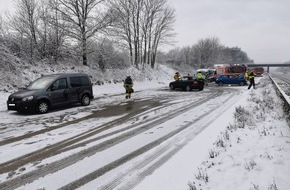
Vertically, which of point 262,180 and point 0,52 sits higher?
point 0,52

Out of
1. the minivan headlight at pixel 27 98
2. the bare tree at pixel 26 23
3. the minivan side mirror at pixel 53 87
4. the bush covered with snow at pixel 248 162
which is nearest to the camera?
the bush covered with snow at pixel 248 162

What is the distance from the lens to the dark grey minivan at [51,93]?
479 inches

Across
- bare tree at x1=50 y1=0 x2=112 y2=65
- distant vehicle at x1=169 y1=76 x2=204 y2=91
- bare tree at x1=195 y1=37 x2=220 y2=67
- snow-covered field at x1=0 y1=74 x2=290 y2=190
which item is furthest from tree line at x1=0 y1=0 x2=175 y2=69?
bare tree at x1=195 y1=37 x2=220 y2=67

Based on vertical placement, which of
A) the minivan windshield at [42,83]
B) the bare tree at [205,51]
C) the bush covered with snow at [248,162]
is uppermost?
the bare tree at [205,51]

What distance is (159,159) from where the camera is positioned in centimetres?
610

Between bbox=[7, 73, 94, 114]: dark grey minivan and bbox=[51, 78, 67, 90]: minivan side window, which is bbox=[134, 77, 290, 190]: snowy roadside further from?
bbox=[51, 78, 67, 90]: minivan side window

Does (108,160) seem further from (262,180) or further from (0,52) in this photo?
(0,52)

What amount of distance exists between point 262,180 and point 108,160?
10.5 ft

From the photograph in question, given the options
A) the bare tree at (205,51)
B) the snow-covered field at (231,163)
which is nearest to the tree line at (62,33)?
the snow-covered field at (231,163)

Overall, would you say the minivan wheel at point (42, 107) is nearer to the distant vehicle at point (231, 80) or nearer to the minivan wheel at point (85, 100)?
the minivan wheel at point (85, 100)

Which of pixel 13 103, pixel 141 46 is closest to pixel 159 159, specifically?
pixel 13 103

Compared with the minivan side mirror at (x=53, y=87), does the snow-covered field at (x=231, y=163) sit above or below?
below

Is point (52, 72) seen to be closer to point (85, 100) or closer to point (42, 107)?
point (85, 100)

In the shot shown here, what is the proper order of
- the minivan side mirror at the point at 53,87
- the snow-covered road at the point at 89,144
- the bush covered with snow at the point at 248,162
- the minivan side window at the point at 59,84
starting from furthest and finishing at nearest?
the minivan side window at the point at 59,84, the minivan side mirror at the point at 53,87, the snow-covered road at the point at 89,144, the bush covered with snow at the point at 248,162
